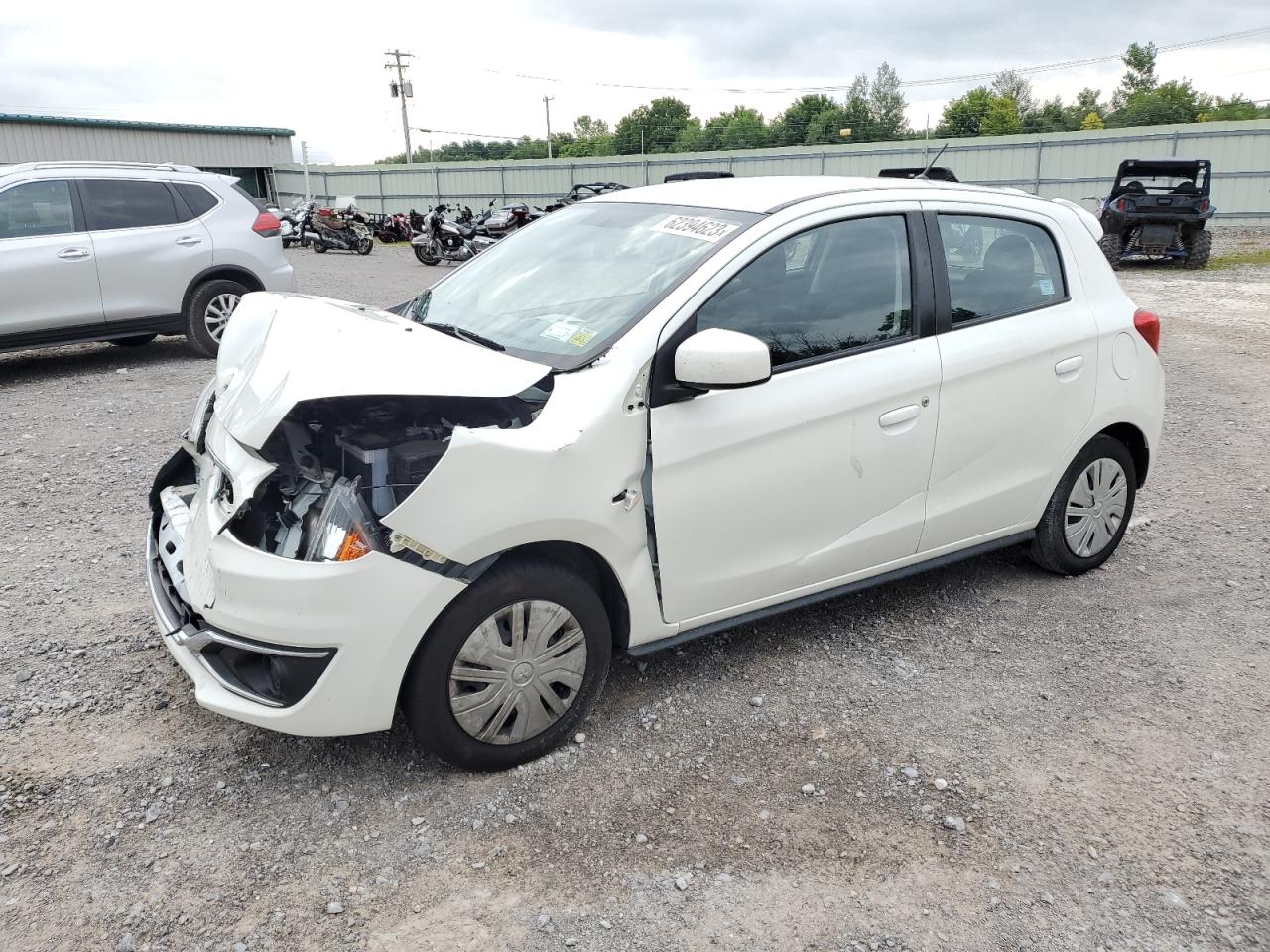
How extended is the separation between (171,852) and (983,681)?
2698mm

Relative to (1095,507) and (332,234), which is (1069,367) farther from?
(332,234)

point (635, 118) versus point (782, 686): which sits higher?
point (635, 118)

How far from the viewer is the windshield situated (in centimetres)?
324

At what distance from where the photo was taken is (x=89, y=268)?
8406mm

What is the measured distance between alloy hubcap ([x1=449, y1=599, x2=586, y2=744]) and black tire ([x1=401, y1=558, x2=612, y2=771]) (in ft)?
0.07

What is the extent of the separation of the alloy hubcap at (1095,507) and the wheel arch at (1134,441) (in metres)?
0.11

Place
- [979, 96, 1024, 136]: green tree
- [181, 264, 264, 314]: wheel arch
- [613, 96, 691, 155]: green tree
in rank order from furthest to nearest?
[613, 96, 691, 155]: green tree → [979, 96, 1024, 136]: green tree → [181, 264, 264, 314]: wheel arch

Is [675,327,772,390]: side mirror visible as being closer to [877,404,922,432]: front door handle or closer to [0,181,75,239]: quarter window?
[877,404,922,432]: front door handle

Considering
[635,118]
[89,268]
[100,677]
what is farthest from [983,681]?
[635,118]

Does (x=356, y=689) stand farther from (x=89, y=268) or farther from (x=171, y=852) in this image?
(x=89, y=268)

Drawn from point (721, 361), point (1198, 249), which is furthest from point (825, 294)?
point (1198, 249)

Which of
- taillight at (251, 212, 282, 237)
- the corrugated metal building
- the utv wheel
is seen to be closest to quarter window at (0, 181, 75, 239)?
taillight at (251, 212, 282, 237)

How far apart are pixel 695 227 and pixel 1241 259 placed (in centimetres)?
2014

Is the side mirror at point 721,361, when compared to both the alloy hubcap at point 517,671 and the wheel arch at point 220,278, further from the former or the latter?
the wheel arch at point 220,278
